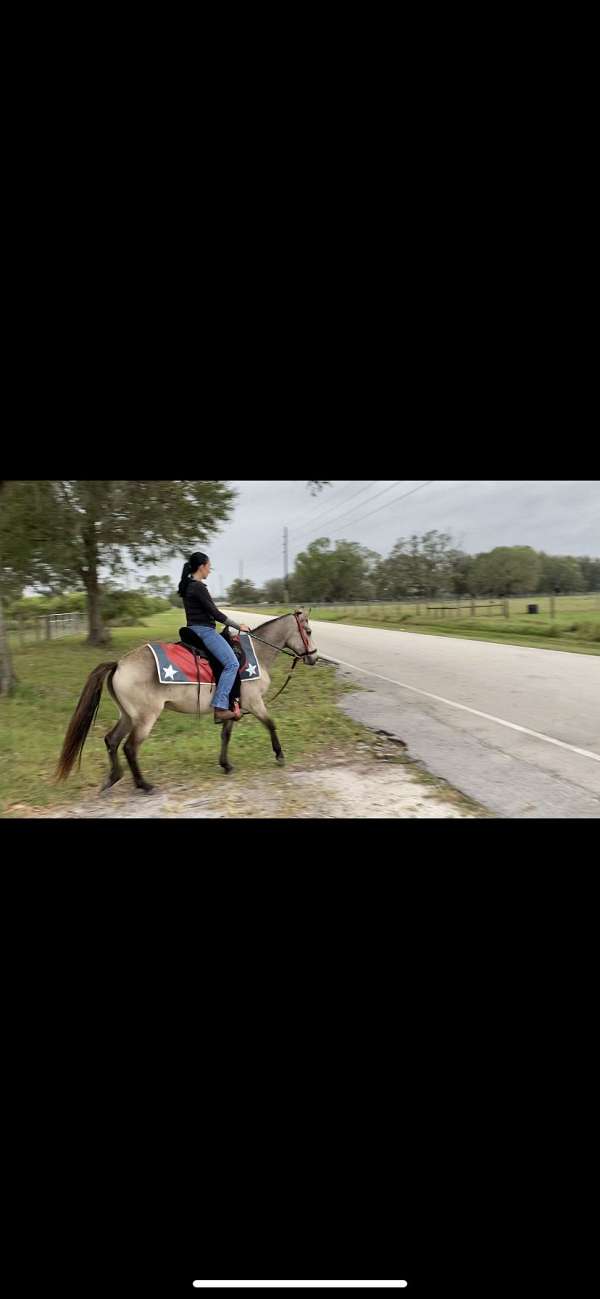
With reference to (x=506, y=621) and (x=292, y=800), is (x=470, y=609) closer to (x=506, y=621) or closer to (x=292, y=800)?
(x=506, y=621)

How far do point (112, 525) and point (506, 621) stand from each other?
319 cm

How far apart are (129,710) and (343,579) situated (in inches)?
56.6

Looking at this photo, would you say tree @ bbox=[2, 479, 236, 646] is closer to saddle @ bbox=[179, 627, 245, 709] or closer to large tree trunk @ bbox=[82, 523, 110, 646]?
large tree trunk @ bbox=[82, 523, 110, 646]

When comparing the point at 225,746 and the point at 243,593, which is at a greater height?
the point at 243,593

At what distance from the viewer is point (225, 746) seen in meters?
2.91

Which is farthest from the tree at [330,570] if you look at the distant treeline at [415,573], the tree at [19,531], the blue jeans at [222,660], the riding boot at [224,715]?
the tree at [19,531]

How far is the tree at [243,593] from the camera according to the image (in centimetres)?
290

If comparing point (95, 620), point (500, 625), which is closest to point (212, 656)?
point (95, 620)

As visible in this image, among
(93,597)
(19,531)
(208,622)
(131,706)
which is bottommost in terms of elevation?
(131,706)

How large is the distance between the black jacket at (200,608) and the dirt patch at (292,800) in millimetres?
840

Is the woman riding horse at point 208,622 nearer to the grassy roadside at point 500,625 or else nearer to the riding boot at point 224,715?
the riding boot at point 224,715

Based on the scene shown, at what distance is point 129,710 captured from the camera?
283cm
